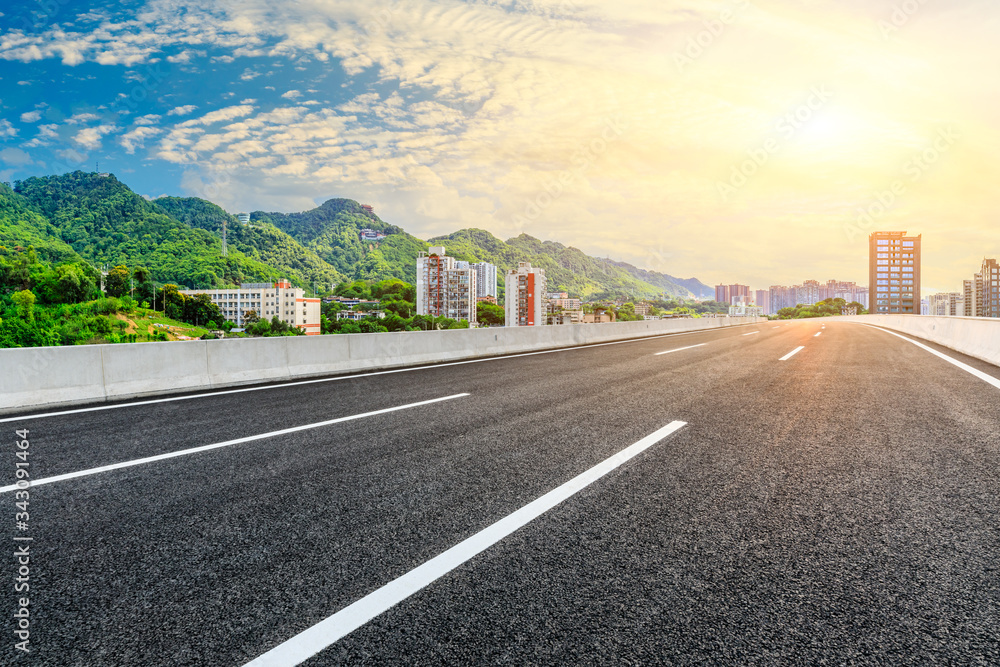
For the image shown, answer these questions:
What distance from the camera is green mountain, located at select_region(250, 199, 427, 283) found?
96.2m

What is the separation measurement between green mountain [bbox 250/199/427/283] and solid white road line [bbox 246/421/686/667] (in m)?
88.1

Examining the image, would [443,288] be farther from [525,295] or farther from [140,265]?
[140,265]

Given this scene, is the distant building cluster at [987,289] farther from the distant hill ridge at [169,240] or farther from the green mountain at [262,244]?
the green mountain at [262,244]

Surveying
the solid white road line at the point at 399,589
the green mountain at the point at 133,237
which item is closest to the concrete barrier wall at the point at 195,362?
the solid white road line at the point at 399,589

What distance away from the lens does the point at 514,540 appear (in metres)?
2.73

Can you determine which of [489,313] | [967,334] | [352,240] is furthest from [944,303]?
[967,334]

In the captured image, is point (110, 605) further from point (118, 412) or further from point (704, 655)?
point (118, 412)

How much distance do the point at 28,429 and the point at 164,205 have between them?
11044cm

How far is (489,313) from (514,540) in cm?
7510

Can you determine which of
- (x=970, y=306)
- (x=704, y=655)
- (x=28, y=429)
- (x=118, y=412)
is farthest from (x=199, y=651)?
(x=970, y=306)

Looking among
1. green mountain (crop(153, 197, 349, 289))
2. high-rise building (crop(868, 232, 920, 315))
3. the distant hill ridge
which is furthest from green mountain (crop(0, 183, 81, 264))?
high-rise building (crop(868, 232, 920, 315))

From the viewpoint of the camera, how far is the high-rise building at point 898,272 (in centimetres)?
15688

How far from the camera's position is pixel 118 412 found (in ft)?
21.7

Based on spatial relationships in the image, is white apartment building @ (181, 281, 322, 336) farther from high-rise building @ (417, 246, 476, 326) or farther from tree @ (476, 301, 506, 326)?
tree @ (476, 301, 506, 326)
